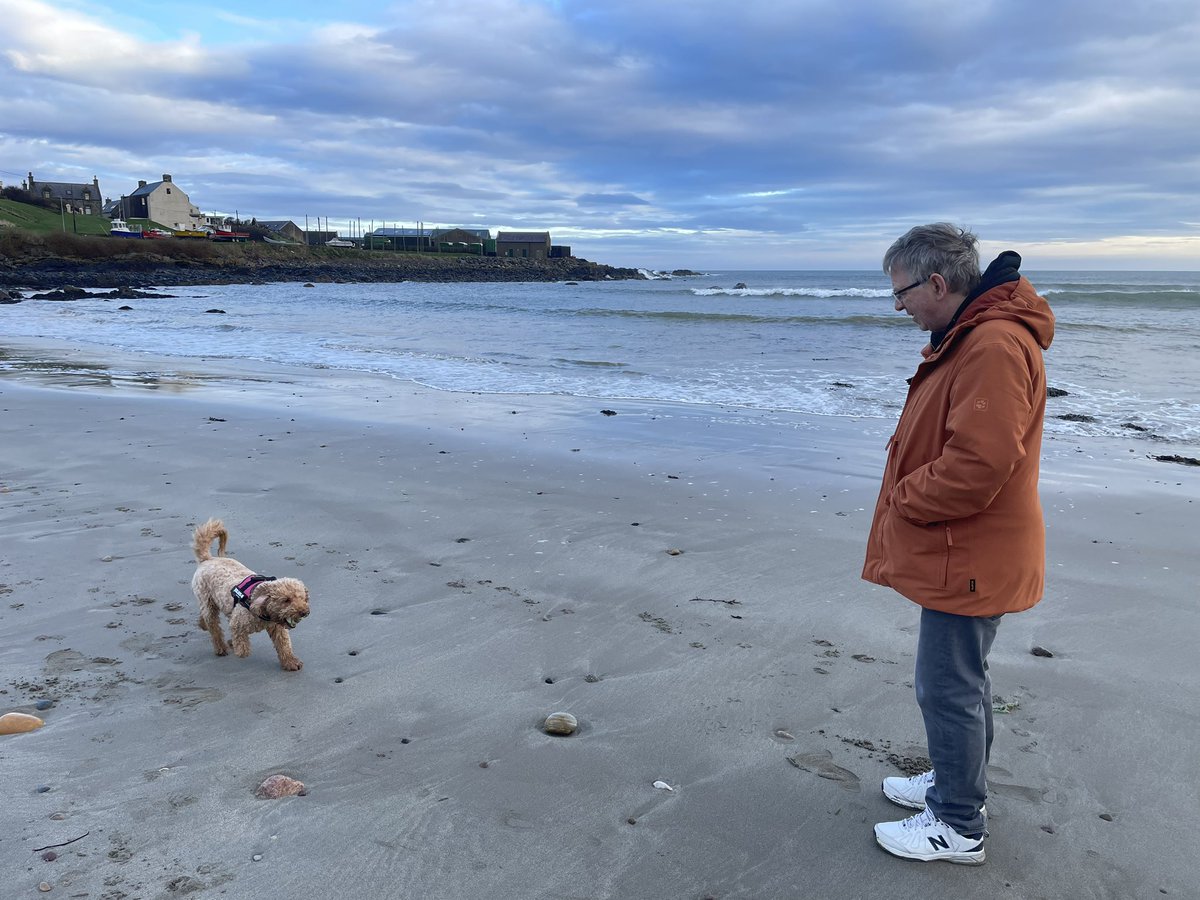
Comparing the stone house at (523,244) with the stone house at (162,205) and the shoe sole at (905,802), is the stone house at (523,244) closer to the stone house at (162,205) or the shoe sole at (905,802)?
the stone house at (162,205)

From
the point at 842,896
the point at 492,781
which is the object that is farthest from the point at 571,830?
the point at 842,896

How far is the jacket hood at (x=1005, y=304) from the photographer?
2.21m

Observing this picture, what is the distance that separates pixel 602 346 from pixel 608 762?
60.1 ft

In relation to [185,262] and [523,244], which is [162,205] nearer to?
[185,262]

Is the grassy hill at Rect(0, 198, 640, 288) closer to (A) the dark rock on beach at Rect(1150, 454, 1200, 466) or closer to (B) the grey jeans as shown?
(A) the dark rock on beach at Rect(1150, 454, 1200, 466)

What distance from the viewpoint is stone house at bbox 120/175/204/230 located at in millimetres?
92750

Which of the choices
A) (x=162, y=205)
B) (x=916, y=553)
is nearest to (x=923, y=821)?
(x=916, y=553)

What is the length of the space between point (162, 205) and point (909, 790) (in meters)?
109

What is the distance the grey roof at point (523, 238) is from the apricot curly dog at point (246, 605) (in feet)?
388

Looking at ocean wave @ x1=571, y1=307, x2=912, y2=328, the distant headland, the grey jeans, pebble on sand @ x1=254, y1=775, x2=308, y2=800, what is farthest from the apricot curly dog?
the distant headland

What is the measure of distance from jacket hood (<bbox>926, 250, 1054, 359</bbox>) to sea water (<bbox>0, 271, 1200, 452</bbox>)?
8048mm

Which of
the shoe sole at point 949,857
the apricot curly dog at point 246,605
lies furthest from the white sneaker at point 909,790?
the apricot curly dog at point 246,605

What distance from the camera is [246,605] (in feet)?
11.9

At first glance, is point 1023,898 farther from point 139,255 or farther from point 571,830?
point 139,255
